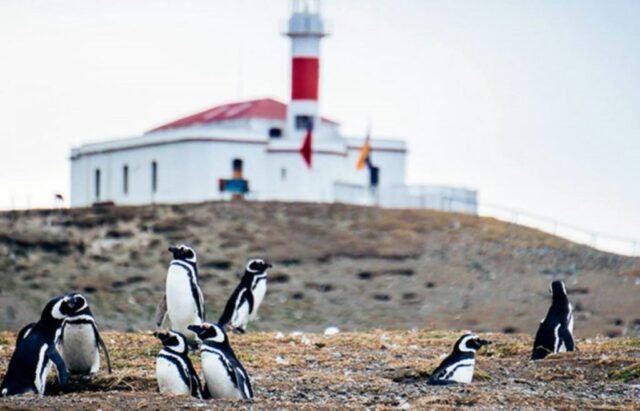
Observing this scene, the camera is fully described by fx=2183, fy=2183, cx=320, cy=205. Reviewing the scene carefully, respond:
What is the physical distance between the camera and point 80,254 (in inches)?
2457

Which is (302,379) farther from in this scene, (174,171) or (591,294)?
(174,171)

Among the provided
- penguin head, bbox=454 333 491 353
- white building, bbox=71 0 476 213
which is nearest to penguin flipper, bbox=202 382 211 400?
penguin head, bbox=454 333 491 353

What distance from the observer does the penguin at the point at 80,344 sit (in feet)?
72.4

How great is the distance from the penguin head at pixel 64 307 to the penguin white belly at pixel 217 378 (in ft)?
6.04

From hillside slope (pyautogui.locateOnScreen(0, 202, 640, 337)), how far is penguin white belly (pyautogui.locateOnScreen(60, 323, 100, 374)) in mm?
29973

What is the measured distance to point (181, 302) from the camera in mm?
25016

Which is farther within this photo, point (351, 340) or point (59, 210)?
point (59, 210)

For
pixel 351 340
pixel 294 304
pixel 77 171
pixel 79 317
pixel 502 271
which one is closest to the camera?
pixel 79 317

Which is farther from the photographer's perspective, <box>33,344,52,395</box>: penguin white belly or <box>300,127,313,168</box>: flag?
<box>300,127,313,168</box>: flag

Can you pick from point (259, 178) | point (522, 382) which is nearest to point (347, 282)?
point (259, 178)

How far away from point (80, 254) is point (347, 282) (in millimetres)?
7899

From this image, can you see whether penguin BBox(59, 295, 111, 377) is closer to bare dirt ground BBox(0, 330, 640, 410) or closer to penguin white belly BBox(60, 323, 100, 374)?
penguin white belly BBox(60, 323, 100, 374)

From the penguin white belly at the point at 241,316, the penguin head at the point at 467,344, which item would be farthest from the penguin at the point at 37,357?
the penguin white belly at the point at 241,316

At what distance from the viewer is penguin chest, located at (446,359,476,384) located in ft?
71.5
